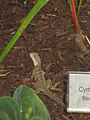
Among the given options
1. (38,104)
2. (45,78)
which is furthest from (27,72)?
(38,104)

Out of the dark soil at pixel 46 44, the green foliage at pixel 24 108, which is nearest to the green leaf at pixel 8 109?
the green foliage at pixel 24 108

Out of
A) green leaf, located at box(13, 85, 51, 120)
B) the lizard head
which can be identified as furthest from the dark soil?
green leaf, located at box(13, 85, 51, 120)

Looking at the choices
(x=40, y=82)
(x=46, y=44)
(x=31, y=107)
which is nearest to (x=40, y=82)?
(x=40, y=82)

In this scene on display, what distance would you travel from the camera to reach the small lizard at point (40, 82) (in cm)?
110

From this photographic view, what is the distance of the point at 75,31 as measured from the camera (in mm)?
1140

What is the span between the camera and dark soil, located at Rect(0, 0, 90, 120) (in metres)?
1.12

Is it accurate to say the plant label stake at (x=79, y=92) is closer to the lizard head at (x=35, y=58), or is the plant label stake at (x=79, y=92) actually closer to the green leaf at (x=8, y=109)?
the lizard head at (x=35, y=58)

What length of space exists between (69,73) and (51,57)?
10 cm

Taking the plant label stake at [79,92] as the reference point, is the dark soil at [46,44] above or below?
above

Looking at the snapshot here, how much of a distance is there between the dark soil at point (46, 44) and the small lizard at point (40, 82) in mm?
13

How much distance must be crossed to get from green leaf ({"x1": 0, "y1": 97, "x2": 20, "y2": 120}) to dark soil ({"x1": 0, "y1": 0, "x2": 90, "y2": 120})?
0.96ft

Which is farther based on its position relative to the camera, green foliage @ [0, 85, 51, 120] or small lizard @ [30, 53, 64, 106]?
small lizard @ [30, 53, 64, 106]

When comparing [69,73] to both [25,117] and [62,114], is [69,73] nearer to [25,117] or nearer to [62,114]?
[62,114]

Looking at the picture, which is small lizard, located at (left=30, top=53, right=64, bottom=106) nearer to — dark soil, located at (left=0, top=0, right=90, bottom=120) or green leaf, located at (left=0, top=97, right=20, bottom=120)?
dark soil, located at (left=0, top=0, right=90, bottom=120)
